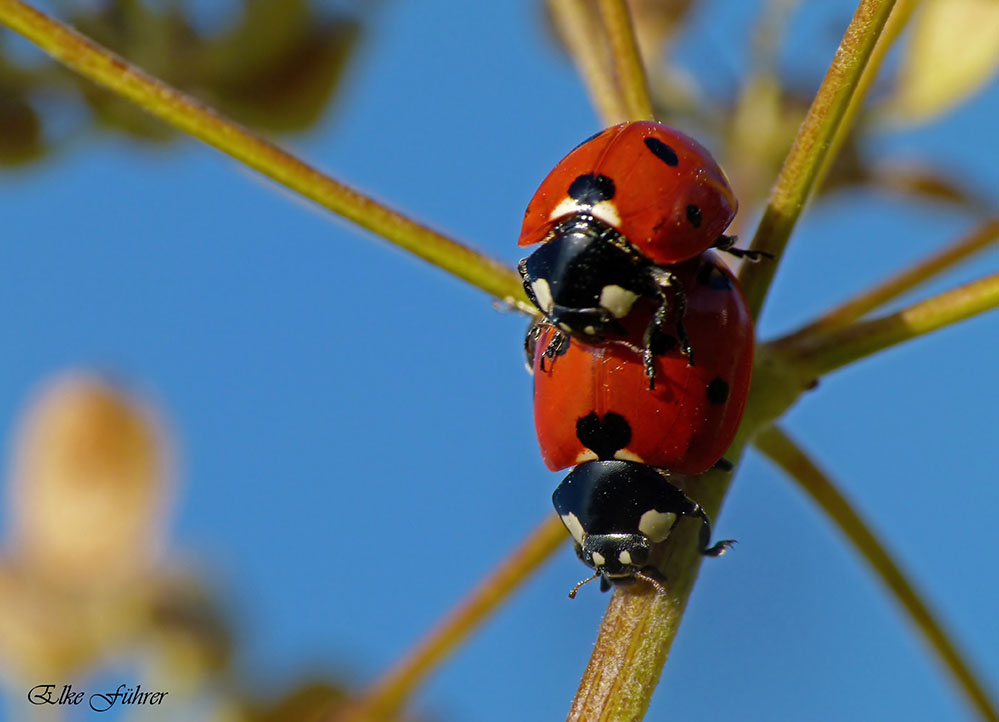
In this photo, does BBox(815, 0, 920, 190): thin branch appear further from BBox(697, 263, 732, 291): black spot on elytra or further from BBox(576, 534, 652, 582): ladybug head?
BBox(576, 534, 652, 582): ladybug head

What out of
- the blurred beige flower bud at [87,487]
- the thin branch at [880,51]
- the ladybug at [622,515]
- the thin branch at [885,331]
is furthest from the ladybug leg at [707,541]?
the blurred beige flower bud at [87,487]

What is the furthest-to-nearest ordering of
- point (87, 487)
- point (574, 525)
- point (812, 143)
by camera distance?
1. point (87, 487)
2. point (574, 525)
3. point (812, 143)

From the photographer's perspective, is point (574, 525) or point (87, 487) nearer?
point (574, 525)

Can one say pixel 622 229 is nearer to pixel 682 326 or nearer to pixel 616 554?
pixel 682 326

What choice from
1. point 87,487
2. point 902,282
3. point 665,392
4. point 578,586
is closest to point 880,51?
point 902,282

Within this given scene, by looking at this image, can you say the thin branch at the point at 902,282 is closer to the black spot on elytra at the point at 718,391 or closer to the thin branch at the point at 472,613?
the black spot on elytra at the point at 718,391

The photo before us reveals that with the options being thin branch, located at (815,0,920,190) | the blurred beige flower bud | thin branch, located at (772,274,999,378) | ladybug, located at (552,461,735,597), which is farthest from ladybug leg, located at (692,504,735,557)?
the blurred beige flower bud
